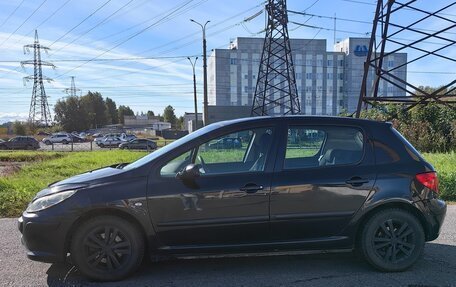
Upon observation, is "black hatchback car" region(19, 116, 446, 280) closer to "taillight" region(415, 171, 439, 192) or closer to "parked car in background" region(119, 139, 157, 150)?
"taillight" region(415, 171, 439, 192)

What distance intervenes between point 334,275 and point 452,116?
1285 centimetres

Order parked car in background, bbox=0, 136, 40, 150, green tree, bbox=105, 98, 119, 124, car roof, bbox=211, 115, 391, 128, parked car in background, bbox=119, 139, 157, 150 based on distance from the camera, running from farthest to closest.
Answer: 1. green tree, bbox=105, 98, 119, 124
2. parked car in background, bbox=119, 139, 157, 150
3. parked car in background, bbox=0, 136, 40, 150
4. car roof, bbox=211, 115, 391, 128

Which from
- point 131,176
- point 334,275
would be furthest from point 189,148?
point 334,275

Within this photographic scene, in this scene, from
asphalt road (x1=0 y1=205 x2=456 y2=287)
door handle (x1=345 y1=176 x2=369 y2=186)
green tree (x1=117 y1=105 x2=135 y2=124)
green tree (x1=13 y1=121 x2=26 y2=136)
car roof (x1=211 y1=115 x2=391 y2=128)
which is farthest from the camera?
green tree (x1=117 y1=105 x2=135 y2=124)

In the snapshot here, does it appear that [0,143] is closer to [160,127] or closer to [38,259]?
[38,259]

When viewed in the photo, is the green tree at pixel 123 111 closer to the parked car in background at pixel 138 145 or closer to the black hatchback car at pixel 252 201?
the parked car in background at pixel 138 145

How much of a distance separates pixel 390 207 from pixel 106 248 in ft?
9.78

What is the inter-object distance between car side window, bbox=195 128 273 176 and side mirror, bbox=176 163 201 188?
7.7 inches

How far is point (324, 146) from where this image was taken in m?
4.86

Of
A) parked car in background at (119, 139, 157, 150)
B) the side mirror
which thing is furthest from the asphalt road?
parked car in background at (119, 139, 157, 150)

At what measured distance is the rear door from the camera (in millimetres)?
4441

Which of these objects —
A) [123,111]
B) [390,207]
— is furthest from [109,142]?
[123,111]

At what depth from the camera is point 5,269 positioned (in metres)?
4.71

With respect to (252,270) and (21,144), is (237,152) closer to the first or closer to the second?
(252,270)
